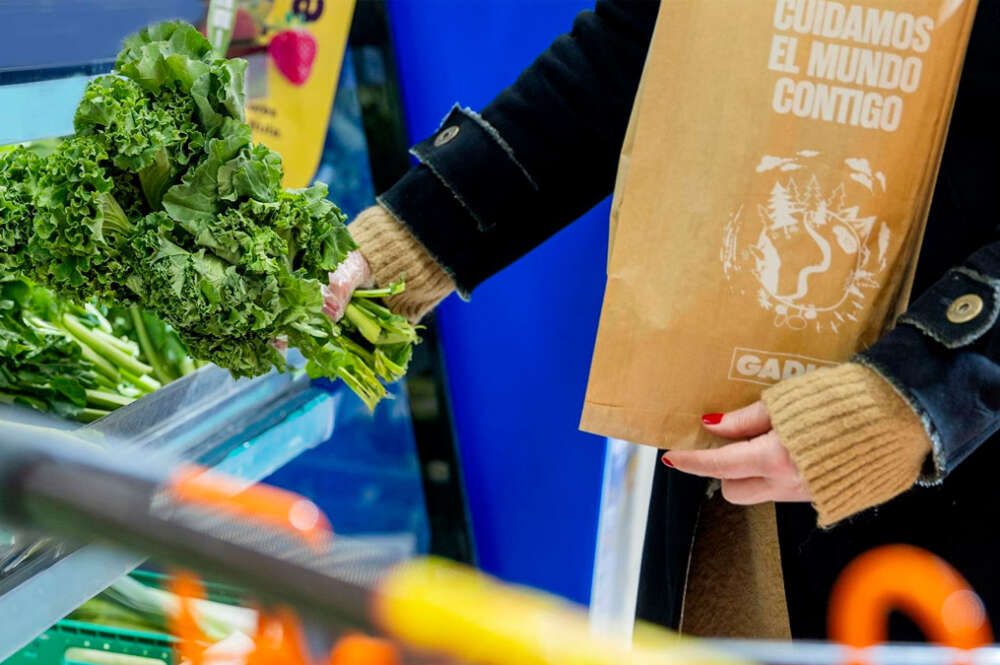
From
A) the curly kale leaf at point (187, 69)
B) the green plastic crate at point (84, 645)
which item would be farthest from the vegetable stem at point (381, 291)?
the green plastic crate at point (84, 645)

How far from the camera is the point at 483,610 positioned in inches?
13.1

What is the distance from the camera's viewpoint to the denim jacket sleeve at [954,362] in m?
1.03

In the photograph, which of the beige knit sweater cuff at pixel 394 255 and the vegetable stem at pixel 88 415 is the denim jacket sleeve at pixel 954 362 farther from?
the vegetable stem at pixel 88 415

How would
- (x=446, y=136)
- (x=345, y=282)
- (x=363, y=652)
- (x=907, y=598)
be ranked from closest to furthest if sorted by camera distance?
(x=363, y=652), (x=907, y=598), (x=345, y=282), (x=446, y=136)

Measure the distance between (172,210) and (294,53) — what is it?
3.49 ft

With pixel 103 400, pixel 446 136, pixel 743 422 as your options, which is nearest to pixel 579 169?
pixel 446 136

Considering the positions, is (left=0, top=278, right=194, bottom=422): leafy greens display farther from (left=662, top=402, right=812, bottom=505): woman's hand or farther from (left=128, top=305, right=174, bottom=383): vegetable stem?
(left=662, top=402, right=812, bottom=505): woman's hand

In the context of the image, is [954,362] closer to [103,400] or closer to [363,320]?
[363,320]

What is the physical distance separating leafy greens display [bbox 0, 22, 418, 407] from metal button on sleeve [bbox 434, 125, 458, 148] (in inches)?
12.6

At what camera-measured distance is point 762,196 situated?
1.18 m

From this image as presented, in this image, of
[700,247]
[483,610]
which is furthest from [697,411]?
[483,610]

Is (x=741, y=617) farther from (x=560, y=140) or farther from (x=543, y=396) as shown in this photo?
(x=543, y=396)

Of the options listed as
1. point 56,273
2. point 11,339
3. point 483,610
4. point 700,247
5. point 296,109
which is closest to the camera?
point 483,610

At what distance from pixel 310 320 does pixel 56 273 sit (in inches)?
11.7
